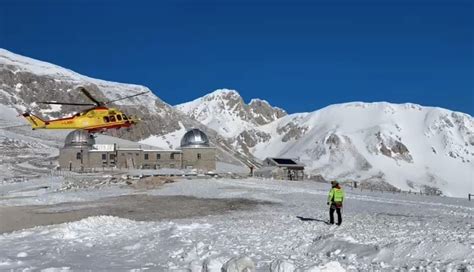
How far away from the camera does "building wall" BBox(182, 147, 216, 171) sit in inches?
3543

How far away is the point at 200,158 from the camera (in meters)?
90.6

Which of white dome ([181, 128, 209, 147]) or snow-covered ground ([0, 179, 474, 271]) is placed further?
white dome ([181, 128, 209, 147])

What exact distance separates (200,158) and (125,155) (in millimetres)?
16665

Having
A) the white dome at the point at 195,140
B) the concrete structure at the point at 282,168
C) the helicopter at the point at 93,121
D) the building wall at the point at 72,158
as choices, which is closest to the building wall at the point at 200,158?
the white dome at the point at 195,140

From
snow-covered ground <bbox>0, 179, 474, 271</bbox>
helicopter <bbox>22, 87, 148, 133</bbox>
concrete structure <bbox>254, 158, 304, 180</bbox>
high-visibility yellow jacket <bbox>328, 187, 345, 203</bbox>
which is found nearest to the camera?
snow-covered ground <bbox>0, 179, 474, 271</bbox>

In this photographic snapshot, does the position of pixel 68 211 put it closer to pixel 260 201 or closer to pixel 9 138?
pixel 260 201

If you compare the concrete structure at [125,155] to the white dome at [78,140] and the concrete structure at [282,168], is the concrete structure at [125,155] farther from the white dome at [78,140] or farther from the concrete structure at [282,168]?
the concrete structure at [282,168]

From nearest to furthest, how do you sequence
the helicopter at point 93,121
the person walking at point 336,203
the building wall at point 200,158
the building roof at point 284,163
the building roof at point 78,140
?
the person walking at point 336,203
the helicopter at point 93,121
the building wall at point 200,158
the building roof at point 78,140
the building roof at point 284,163

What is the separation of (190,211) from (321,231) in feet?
40.6

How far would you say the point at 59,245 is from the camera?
1777 centimetres

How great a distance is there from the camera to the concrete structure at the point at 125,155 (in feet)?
297

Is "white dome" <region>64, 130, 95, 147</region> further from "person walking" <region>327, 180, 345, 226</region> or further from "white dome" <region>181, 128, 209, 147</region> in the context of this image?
"person walking" <region>327, 180, 345, 226</region>

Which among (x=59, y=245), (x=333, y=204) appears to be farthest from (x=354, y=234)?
(x=59, y=245)

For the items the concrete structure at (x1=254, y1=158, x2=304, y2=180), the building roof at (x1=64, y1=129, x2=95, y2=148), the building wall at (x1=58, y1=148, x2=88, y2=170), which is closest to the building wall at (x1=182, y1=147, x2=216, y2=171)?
the concrete structure at (x1=254, y1=158, x2=304, y2=180)
